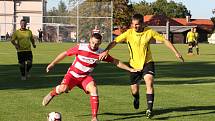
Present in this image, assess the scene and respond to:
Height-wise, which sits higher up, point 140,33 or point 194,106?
point 140,33

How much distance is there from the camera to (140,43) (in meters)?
10.9

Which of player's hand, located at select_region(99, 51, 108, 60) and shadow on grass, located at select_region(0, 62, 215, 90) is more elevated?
player's hand, located at select_region(99, 51, 108, 60)

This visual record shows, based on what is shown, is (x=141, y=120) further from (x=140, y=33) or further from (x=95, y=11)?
(x=95, y=11)

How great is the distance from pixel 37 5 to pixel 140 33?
2994 inches

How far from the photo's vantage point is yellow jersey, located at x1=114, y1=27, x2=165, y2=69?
10.9 meters

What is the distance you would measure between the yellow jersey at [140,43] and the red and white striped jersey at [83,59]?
1.03 m

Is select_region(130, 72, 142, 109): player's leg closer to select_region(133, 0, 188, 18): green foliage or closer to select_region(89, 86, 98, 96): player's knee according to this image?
select_region(89, 86, 98, 96): player's knee

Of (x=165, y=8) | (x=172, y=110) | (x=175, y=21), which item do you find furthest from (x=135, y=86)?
(x=165, y=8)

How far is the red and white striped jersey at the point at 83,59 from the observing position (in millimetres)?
9914

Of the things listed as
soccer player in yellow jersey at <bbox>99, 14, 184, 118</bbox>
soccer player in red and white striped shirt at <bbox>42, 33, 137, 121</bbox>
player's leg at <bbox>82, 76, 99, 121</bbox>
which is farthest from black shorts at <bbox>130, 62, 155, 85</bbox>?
player's leg at <bbox>82, 76, 99, 121</bbox>

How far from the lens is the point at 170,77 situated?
1952 centimetres

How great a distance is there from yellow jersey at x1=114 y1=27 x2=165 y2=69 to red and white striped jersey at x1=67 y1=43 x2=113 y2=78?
3.39ft

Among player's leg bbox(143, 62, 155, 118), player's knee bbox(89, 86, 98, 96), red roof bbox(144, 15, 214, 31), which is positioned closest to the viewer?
player's knee bbox(89, 86, 98, 96)

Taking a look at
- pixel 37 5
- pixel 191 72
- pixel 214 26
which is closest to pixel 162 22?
pixel 214 26
